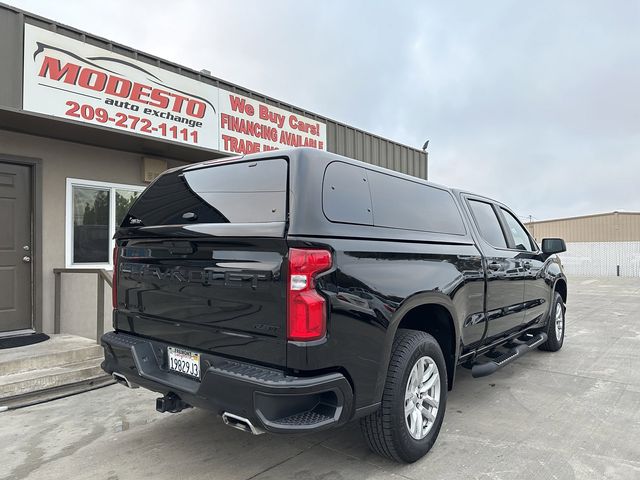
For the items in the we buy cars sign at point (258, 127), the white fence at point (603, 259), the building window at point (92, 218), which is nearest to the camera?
the building window at point (92, 218)

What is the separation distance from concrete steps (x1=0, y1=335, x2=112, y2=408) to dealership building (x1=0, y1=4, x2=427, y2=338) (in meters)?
0.54

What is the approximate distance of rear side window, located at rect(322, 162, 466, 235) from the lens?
282 centimetres

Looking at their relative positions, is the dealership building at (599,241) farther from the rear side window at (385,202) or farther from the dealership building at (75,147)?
the rear side window at (385,202)

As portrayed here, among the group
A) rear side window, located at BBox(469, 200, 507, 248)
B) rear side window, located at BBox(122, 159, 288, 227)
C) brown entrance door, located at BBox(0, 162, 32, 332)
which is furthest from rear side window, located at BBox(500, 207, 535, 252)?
brown entrance door, located at BBox(0, 162, 32, 332)

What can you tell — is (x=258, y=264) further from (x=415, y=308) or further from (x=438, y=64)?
(x=438, y=64)

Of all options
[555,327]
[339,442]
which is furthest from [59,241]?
[555,327]

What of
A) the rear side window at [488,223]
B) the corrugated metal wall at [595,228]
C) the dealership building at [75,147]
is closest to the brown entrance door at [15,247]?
the dealership building at [75,147]

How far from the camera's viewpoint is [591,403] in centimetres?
429

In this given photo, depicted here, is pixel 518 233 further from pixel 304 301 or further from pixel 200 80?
pixel 200 80

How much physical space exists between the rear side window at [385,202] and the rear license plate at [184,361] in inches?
47.6

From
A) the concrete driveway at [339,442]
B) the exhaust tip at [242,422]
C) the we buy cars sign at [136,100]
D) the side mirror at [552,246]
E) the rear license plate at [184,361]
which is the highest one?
the we buy cars sign at [136,100]

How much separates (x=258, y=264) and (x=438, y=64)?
1508 cm

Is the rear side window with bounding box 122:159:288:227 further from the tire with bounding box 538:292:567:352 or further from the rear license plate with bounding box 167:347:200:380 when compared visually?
the tire with bounding box 538:292:567:352

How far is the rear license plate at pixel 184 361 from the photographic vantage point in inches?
109
